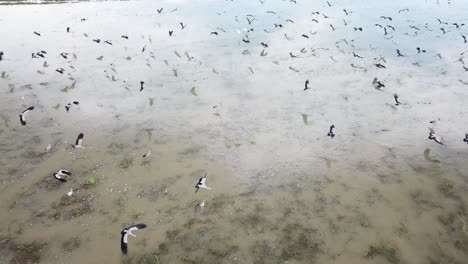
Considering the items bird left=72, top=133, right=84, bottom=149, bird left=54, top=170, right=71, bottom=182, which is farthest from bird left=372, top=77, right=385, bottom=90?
bird left=54, top=170, right=71, bottom=182

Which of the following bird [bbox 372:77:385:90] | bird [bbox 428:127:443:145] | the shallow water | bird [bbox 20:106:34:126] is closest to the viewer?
the shallow water

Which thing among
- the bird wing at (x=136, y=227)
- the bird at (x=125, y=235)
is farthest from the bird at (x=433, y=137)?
the bird at (x=125, y=235)

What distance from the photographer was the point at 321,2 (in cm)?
3300

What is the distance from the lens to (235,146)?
15289 mm

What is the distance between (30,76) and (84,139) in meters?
7.48

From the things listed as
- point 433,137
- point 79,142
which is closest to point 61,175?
point 79,142

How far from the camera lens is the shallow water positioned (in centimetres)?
1143

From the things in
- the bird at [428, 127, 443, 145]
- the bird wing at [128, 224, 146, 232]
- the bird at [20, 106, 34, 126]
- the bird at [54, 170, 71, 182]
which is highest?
the bird at [20, 106, 34, 126]

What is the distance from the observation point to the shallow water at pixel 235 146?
1143 centimetres

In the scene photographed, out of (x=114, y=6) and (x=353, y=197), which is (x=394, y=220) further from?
(x=114, y=6)

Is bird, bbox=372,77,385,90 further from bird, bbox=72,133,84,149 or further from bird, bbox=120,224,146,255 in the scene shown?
bird, bbox=72,133,84,149

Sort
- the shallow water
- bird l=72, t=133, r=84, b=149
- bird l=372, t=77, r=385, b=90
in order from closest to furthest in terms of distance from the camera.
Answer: the shallow water < bird l=72, t=133, r=84, b=149 < bird l=372, t=77, r=385, b=90

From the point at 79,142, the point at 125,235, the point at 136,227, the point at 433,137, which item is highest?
the point at 79,142

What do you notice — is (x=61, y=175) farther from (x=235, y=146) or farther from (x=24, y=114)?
(x=235, y=146)
